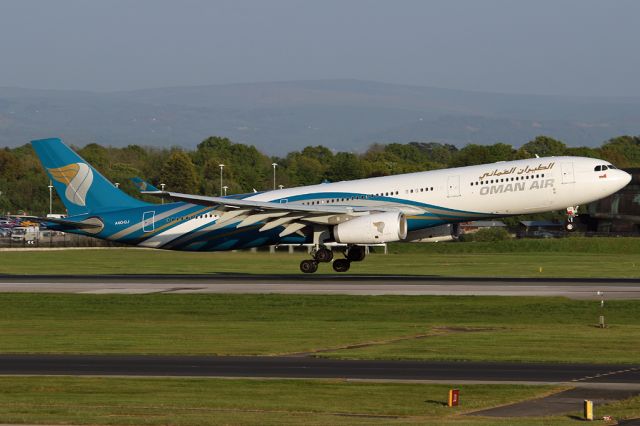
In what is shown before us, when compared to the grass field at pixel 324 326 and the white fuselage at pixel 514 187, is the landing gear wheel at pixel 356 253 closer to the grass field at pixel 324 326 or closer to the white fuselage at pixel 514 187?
the white fuselage at pixel 514 187

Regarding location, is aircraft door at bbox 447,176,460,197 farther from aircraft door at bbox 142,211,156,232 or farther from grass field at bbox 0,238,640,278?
aircraft door at bbox 142,211,156,232

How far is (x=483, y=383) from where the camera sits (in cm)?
2309

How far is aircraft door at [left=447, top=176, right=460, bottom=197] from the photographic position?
51750mm

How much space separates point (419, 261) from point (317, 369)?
5037 centimetres

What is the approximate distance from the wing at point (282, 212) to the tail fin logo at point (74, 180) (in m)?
7.52

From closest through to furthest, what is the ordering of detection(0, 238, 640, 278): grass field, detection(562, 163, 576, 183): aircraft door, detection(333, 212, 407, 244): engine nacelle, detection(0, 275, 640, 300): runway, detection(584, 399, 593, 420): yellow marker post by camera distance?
detection(584, 399, 593, 420): yellow marker post < detection(0, 275, 640, 300): runway < detection(333, 212, 407, 244): engine nacelle < detection(562, 163, 576, 183): aircraft door < detection(0, 238, 640, 278): grass field

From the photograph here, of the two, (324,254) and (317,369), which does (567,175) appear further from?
(317,369)

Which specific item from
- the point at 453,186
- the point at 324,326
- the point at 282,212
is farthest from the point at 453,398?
the point at 282,212

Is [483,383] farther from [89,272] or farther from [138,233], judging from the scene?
[89,272]

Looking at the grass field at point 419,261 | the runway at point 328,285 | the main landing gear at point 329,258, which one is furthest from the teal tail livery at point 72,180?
the main landing gear at point 329,258

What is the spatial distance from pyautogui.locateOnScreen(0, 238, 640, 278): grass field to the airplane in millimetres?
5605

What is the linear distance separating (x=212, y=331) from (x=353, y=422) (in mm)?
15055

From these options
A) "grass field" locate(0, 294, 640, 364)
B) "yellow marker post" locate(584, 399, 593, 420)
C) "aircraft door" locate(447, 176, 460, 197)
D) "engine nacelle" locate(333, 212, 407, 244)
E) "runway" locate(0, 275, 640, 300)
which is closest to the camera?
"yellow marker post" locate(584, 399, 593, 420)

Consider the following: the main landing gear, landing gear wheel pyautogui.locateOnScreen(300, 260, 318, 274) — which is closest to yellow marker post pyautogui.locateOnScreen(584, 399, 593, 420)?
the main landing gear
